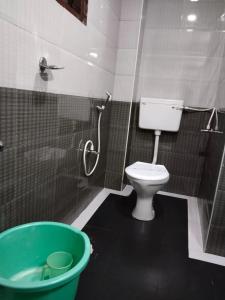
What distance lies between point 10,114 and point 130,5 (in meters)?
1.82

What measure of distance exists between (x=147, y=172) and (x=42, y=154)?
98cm

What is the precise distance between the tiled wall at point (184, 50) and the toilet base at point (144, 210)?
1155 mm

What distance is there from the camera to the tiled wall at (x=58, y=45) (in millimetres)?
931

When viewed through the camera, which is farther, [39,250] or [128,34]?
[128,34]

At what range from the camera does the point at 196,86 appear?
232 centimetres

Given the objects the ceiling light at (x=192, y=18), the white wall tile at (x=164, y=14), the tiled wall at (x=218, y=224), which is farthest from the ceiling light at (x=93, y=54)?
the tiled wall at (x=218, y=224)

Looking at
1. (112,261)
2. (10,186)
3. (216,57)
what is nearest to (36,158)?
(10,186)

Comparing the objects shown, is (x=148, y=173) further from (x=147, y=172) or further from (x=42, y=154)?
(x=42, y=154)

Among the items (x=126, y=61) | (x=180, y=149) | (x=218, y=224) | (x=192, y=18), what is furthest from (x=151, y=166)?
(x=192, y=18)

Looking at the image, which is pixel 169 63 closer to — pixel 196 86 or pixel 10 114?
pixel 196 86

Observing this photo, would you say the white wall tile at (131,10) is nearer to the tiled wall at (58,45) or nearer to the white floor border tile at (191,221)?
the tiled wall at (58,45)

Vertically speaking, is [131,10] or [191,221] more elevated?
[131,10]

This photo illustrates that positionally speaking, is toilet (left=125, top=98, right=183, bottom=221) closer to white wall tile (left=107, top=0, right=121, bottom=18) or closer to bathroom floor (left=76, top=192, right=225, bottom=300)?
bathroom floor (left=76, top=192, right=225, bottom=300)

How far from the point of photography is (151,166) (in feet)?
6.97
